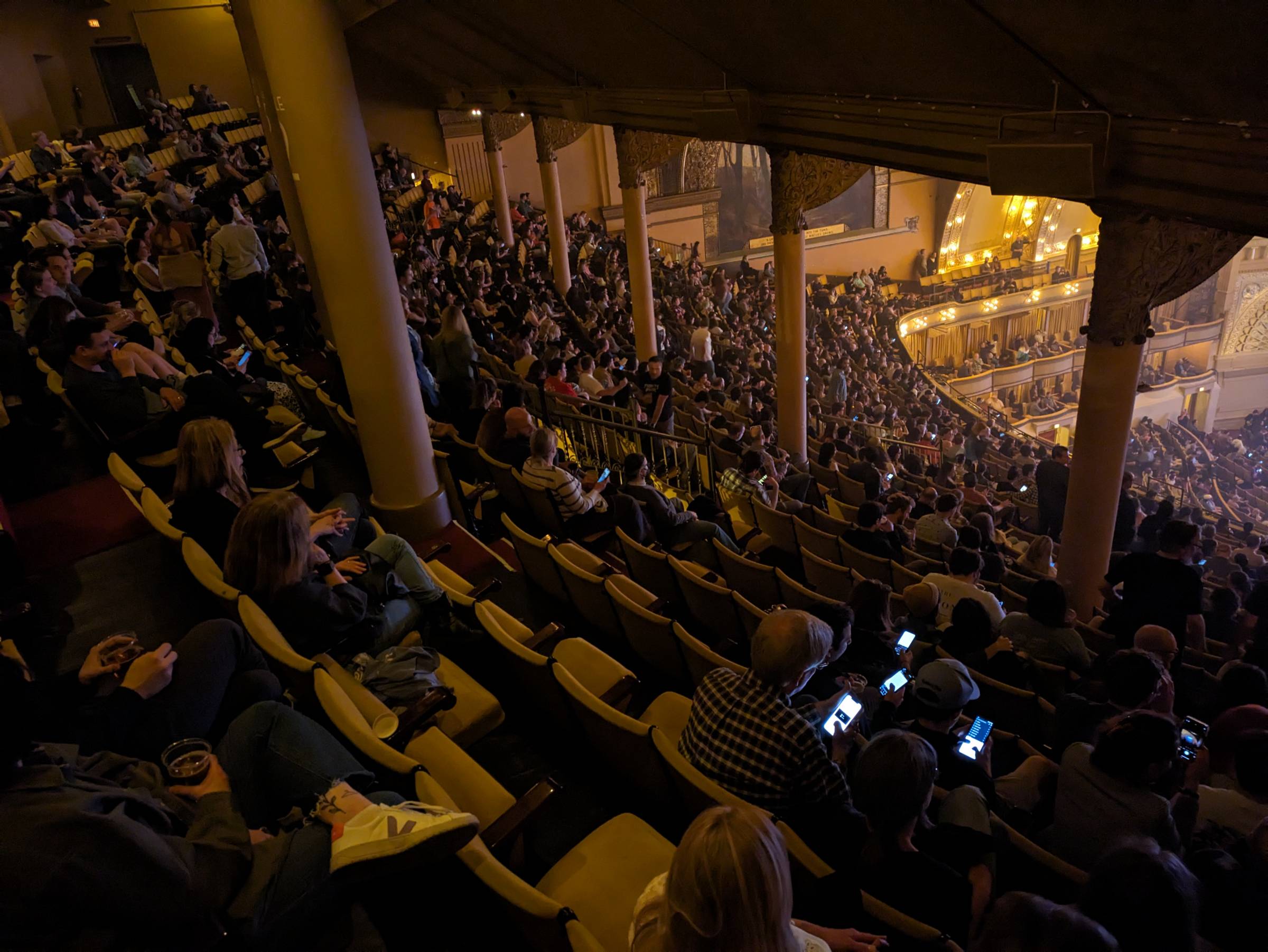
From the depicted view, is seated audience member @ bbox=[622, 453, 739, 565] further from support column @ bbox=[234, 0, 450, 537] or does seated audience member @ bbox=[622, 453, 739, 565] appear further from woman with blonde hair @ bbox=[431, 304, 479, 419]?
woman with blonde hair @ bbox=[431, 304, 479, 419]

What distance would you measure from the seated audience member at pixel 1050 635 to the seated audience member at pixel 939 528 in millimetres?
1809

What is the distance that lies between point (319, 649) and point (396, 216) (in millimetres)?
13668

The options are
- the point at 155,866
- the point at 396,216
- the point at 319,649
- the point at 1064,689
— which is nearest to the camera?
the point at 155,866

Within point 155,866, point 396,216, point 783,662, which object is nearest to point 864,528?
point 783,662

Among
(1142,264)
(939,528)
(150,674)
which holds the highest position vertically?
(1142,264)

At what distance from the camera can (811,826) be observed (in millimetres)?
2143

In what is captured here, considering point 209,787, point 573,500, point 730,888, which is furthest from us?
point 573,500

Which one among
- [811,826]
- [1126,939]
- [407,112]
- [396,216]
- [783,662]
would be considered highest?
[407,112]

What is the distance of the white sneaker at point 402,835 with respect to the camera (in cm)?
156

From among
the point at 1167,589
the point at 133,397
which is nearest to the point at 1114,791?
the point at 1167,589

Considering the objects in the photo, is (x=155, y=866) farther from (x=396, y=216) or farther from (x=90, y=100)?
(x=90, y=100)

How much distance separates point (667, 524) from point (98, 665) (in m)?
3.00

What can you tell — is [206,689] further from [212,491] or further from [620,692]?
[620,692]

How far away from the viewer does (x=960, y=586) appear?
3691 millimetres
